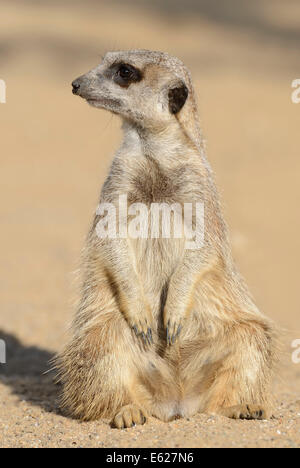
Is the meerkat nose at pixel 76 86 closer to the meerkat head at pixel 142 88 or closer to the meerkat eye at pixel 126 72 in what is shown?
the meerkat head at pixel 142 88

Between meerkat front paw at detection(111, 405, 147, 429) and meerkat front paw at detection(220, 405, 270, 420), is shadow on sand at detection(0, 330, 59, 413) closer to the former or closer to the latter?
meerkat front paw at detection(111, 405, 147, 429)

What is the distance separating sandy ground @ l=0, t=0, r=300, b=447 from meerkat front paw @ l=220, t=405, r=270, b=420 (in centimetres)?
9

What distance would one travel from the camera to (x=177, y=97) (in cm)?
401

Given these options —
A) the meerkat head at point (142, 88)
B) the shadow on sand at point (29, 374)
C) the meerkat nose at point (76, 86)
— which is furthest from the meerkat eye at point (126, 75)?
the shadow on sand at point (29, 374)

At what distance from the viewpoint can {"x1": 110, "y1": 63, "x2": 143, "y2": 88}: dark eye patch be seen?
4066mm

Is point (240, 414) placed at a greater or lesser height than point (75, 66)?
lesser

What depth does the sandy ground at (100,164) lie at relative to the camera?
12.8 ft

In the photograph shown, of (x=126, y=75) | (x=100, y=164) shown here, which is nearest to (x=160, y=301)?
(x=126, y=75)

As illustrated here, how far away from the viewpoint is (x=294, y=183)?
1007cm

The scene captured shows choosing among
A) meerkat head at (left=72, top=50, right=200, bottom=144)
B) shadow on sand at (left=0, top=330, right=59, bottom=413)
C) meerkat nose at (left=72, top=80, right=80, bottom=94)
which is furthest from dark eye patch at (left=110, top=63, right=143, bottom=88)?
shadow on sand at (left=0, top=330, right=59, bottom=413)

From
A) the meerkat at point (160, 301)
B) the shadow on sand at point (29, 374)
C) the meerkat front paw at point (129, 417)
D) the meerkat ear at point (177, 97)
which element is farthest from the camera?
the shadow on sand at point (29, 374)

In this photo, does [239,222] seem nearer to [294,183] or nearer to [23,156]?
[294,183]
